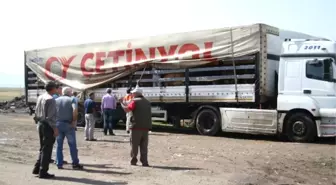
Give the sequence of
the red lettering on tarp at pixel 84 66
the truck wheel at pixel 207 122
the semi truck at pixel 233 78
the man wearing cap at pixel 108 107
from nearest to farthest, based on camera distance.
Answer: the semi truck at pixel 233 78, the truck wheel at pixel 207 122, the man wearing cap at pixel 108 107, the red lettering on tarp at pixel 84 66

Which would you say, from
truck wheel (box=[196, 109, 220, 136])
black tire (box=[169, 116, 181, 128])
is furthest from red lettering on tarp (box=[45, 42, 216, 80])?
black tire (box=[169, 116, 181, 128])

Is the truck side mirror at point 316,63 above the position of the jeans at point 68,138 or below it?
above

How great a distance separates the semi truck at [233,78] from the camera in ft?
41.8

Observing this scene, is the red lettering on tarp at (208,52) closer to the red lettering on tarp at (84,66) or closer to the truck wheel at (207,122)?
the truck wheel at (207,122)

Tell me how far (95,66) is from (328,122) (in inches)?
366


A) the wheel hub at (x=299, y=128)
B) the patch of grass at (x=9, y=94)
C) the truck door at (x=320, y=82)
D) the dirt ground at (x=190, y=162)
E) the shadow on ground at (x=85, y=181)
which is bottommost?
the dirt ground at (x=190, y=162)

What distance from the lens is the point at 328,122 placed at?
12.4 m

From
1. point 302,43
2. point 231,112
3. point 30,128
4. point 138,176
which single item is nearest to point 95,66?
point 30,128

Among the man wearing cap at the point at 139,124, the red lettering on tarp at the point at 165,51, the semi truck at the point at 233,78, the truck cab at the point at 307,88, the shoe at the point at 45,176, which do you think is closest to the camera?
the shoe at the point at 45,176

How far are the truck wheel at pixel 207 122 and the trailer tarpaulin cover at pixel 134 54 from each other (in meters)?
1.72

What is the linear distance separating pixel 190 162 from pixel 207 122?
17.8 ft

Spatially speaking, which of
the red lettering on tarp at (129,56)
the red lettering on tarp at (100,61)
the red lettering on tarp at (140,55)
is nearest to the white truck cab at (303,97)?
the red lettering on tarp at (129,56)

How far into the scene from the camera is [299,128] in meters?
12.9

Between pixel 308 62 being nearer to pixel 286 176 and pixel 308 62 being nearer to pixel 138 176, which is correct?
pixel 286 176
